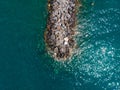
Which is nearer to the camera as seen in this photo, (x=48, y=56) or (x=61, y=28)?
(x=48, y=56)

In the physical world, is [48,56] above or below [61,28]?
below

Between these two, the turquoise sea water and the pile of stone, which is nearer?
the turquoise sea water

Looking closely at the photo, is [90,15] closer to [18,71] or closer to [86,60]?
[86,60]

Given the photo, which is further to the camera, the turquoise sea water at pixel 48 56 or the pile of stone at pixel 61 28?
the pile of stone at pixel 61 28

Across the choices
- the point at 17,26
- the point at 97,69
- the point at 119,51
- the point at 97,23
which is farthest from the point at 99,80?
the point at 17,26
